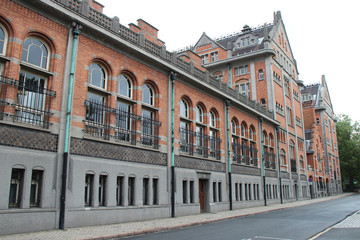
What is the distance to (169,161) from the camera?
1880cm

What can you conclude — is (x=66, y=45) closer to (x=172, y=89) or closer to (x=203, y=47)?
(x=172, y=89)

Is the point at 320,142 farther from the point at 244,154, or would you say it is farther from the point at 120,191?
the point at 120,191

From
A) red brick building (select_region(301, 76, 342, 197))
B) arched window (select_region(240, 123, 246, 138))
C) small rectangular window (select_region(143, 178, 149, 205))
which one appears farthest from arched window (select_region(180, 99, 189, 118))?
red brick building (select_region(301, 76, 342, 197))

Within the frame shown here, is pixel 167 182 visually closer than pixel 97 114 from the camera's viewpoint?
No

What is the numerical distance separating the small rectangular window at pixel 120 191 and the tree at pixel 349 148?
6972 centimetres

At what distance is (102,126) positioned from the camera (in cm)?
1518

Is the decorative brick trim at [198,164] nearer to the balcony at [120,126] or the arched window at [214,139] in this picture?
the arched window at [214,139]

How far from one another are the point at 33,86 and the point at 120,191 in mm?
6431

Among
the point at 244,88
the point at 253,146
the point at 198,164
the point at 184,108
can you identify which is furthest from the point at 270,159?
the point at 184,108

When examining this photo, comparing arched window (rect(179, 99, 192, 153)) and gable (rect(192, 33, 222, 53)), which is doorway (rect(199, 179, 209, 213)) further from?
gable (rect(192, 33, 222, 53))

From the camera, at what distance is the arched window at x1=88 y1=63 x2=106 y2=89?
15.5 metres

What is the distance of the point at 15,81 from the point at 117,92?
5504 mm

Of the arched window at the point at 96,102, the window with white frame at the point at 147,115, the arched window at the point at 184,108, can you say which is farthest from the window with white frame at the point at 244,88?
the arched window at the point at 96,102

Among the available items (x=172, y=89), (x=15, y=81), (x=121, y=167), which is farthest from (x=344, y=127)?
(x=15, y=81)
